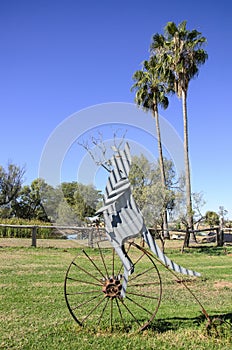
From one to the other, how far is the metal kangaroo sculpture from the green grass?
612 millimetres

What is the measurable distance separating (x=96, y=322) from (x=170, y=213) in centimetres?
1462

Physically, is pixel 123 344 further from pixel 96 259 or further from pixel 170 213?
pixel 170 213

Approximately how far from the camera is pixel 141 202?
15.5 meters

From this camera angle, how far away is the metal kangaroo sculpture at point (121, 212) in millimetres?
3975

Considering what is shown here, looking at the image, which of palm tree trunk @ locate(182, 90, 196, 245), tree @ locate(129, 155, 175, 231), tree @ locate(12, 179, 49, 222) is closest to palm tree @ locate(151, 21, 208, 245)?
palm tree trunk @ locate(182, 90, 196, 245)

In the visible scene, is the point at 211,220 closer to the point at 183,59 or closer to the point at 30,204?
the point at 183,59

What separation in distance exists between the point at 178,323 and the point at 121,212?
5.74 ft

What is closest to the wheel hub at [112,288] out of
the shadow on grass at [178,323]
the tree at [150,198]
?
the shadow on grass at [178,323]

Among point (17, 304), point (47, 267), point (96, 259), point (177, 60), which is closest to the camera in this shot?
point (17, 304)

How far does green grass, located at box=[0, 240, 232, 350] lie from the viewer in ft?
12.5

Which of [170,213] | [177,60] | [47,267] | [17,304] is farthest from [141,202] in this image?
[17,304]

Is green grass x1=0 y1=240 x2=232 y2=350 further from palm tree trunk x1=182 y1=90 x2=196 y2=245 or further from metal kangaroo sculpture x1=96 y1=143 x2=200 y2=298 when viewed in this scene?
palm tree trunk x1=182 y1=90 x2=196 y2=245

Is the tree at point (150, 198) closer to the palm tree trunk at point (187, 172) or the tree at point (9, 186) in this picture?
the palm tree trunk at point (187, 172)

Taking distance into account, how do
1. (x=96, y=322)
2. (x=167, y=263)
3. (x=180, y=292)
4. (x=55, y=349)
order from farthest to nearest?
(x=180, y=292) < (x=96, y=322) < (x=167, y=263) < (x=55, y=349)
